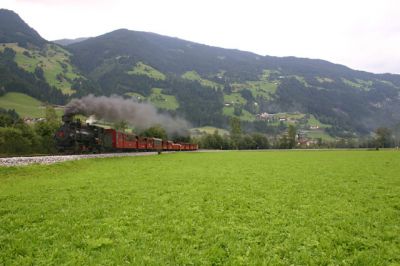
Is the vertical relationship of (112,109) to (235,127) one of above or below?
below

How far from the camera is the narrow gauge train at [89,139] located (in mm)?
47625

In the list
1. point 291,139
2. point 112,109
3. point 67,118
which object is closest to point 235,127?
point 291,139

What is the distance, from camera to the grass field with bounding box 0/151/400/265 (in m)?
10.2

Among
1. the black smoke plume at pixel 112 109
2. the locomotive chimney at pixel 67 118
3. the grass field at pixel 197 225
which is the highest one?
the black smoke plume at pixel 112 109

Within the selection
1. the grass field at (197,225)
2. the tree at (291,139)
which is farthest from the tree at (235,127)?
the grass field at (197,225)

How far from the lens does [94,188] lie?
2186 cm

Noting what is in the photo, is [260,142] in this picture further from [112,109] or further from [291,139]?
[112,109]

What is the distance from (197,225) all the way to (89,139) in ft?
142

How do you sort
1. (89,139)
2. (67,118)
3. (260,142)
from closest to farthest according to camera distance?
(67,118) → (89,139) → (260,142)

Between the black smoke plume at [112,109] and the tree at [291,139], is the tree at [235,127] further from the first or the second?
the black smoke plume at [112,109]

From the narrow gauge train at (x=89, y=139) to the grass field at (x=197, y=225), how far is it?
25.7 m

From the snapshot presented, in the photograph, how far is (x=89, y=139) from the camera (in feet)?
174

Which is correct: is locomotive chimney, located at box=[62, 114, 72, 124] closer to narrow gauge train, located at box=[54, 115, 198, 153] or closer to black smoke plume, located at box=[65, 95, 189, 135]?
narrow gauge train, located at box=[54, 115, 198, 153]

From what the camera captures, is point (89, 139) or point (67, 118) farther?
point (89, 139)
